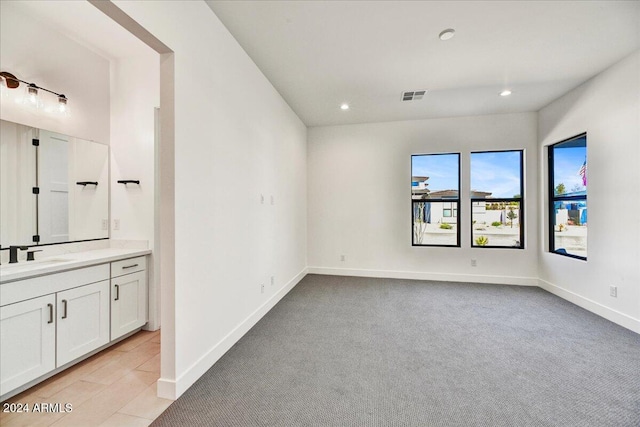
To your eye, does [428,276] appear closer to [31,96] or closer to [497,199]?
[497,199]

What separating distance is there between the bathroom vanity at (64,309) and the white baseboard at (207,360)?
90 centimetres

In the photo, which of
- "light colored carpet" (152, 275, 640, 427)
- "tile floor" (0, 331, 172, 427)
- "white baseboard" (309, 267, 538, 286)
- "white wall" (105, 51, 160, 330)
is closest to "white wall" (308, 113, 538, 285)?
"white baseboard" (309, 267, 538, 286)

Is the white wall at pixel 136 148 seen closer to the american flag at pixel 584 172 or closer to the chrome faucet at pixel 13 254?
the chrome faucet at pixel 13 254

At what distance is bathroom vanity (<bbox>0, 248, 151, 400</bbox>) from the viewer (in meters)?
1.74

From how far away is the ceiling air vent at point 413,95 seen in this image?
3734 mm

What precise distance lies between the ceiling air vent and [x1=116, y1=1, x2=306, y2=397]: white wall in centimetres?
188

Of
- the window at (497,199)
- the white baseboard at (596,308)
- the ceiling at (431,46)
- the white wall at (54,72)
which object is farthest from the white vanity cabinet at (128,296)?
Answer: the white baseboard at (596,308)

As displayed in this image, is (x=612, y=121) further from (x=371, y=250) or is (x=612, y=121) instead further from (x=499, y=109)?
(x=371, y=250)

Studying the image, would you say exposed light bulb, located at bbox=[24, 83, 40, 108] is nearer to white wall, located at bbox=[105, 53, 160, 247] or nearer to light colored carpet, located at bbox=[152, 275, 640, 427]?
white wall, located at bbox=[105, 53, 160, 247]

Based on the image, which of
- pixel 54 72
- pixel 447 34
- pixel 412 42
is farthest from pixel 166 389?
pixel 447 34

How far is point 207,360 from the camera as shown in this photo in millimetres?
2154

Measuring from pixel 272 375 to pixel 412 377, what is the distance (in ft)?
3.56

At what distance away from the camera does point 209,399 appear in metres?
1.81

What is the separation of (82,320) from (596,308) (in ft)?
17.9
